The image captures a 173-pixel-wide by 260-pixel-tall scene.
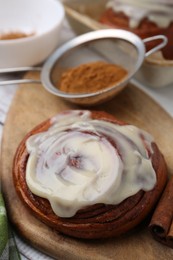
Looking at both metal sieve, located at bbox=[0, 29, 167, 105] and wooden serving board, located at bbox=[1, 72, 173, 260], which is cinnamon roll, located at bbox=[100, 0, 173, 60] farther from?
wooden serving board, located at bbox=[1, 72, 173, 260]

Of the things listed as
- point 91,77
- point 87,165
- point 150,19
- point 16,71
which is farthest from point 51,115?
point 150,19

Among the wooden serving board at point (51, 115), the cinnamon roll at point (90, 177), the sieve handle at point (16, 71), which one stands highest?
the cinnamon roll at point (90, 177)

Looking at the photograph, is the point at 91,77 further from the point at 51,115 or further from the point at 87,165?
the point at 87,165

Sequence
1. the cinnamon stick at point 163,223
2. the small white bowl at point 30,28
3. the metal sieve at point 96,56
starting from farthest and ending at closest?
the small white bowl at point 30,28 → the metal sieve at point 96,56 → the cinnamon stick at point 163,223

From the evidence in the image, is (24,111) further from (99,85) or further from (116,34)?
(116,34)

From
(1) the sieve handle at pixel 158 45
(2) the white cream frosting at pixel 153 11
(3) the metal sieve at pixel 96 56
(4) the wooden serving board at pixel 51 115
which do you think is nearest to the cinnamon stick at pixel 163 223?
(4) the wooden serving board at pixel 51 115

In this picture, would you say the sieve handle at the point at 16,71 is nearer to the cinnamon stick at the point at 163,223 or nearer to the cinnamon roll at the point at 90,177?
the cinnamon roll at the point at 90,177

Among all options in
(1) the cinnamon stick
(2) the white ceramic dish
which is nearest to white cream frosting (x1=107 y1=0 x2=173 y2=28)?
(2) the white ceramic dish
